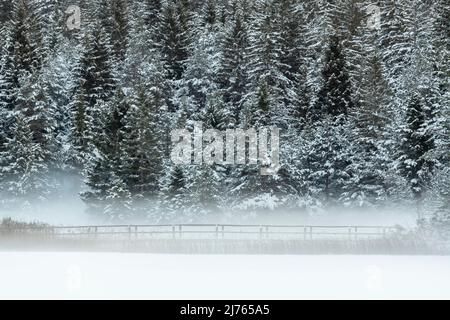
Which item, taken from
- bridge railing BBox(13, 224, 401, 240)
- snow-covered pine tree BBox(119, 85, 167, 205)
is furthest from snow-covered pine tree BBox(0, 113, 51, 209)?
bridge railing BBox(13, 224, 401, 240)

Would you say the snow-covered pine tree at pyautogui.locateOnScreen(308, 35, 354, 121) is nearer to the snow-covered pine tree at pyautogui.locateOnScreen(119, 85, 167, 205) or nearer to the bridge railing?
the bridge railing

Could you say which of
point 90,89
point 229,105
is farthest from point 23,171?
point 229,105

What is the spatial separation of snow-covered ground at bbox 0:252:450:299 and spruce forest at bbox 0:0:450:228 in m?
13.2

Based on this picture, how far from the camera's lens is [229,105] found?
57.0m

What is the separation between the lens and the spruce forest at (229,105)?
46531 mm

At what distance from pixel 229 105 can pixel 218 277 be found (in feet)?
125

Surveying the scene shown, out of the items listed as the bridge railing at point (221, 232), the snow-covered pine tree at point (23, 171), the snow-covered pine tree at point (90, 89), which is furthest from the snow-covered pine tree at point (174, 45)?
the bridge railing at point (221, 232)

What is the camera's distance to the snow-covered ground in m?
16.7

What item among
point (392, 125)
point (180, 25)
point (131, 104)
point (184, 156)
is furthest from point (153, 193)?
point (180, 25)

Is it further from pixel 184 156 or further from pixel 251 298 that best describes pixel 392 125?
pixel 251 298

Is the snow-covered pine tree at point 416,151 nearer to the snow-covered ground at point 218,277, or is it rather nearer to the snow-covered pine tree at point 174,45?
the snow-covered ground at point 218,277

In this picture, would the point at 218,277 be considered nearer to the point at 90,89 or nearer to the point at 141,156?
the point at 141,156

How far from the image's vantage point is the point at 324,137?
4953 cm

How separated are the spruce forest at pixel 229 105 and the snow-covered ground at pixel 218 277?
13.2 meters
